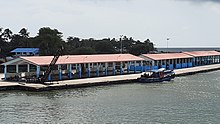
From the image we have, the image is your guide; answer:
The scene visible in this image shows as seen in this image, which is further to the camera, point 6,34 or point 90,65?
point 6,34

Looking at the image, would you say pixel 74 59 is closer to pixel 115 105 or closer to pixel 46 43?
pixel 115 105

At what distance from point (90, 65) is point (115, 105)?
21670 mm

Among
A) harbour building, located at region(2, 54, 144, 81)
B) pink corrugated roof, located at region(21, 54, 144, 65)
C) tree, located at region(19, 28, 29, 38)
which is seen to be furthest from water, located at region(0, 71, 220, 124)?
tree, located at region(19, 28, 29, 38)

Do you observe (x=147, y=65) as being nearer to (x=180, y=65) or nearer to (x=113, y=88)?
(x=180, y=65)

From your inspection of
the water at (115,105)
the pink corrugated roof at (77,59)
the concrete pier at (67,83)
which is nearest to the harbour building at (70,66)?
the pink corrugated roof at (77,59)

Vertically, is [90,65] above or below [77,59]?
below

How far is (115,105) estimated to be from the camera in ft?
88.6

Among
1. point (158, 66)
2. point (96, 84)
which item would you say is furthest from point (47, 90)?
point (158, 66)

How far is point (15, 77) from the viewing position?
3850cm

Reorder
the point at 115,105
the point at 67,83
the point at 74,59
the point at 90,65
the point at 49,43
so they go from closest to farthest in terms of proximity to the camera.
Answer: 1. the point at 115,105
2. the point at 67,83
3. the point at 74,59
4. the point at 90,65
5. the point at 49,43

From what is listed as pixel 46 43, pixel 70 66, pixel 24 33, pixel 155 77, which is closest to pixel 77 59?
pixel 70 66

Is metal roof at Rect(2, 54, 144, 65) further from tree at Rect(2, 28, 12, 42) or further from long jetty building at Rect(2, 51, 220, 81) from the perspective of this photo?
tree at Rect(2, 28, 12, 42)

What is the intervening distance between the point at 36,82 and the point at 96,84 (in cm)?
593

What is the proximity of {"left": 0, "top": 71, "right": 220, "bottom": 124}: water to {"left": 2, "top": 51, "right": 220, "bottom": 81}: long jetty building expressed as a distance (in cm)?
536
